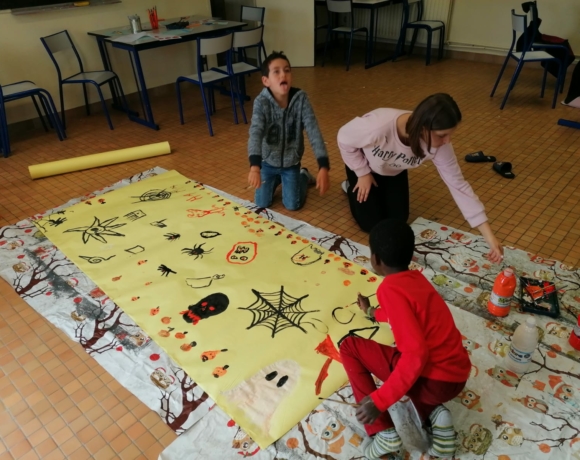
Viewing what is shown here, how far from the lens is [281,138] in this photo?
90.0 inches

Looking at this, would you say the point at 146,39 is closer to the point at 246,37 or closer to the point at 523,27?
the point at 246,37

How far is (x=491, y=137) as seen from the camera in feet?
10.4

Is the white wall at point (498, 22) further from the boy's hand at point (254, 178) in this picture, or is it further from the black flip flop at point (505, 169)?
the boy's hand at point (254, 178)

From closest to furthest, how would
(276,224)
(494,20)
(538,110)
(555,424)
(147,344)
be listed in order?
1. (555,424)
2. (147,344)
3. (276,224)
4. (538,110)
5. (494,20)

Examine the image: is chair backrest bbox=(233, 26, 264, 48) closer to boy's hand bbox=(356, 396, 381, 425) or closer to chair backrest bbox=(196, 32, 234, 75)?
chair backrest bbox=(196, 32, 234, 75)

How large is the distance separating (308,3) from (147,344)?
439cm

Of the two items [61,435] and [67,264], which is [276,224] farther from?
[61,435]

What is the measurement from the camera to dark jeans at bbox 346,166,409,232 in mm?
2102

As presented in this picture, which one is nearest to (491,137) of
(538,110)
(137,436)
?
(538,110)

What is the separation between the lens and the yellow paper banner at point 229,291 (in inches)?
55.8

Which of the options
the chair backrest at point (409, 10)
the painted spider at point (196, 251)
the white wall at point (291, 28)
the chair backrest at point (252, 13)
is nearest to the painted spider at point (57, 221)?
Answer: the painted spider at point (196, 251)

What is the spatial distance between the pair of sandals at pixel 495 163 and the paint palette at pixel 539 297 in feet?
3.52

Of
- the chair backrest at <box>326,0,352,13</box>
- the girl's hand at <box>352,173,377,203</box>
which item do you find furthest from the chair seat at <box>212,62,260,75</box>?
the girl's hand at <box>352,173,377,203</box>

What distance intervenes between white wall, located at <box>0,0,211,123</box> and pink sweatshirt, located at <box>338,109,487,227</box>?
2810mm
